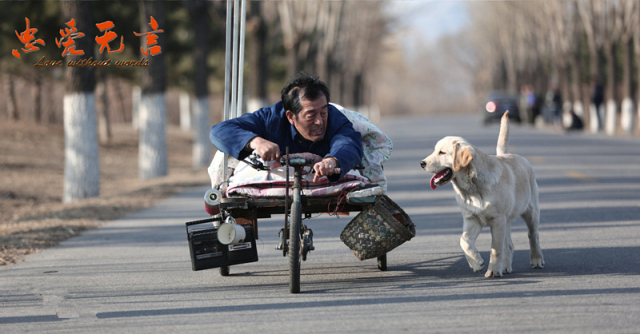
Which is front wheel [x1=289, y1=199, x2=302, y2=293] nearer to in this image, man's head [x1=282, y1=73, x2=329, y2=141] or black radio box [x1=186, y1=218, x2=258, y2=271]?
black radio box [x1=186, y1=218, x2=258, y2=271]

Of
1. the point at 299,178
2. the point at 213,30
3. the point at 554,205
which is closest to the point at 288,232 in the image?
the point at 299,178

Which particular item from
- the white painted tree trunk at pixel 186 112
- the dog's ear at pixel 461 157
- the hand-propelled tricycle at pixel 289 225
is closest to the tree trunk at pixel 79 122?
the hand-propelled tricycle at pixel 289 225

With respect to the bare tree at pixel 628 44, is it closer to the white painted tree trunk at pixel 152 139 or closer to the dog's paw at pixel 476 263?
the white painted tree trunk at pixel 152 139

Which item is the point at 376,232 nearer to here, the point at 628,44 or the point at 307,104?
the point at 307,104

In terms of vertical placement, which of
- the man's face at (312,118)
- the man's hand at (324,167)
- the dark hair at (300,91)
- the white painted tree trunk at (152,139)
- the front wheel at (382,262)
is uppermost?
the dark hair at (300,91)

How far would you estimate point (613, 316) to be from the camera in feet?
16.8

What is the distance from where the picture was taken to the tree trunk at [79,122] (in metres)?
14.2

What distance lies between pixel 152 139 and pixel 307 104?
43.1 feet

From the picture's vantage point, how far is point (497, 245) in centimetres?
632

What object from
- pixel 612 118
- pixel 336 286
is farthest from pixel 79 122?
pixel 612 118

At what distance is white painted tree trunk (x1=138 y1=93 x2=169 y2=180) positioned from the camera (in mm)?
18875

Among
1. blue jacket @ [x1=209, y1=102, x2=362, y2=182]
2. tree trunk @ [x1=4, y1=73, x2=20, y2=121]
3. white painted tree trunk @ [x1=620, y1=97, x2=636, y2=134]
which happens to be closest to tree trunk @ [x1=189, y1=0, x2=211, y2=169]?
tree trunk @ [x1=4, y1=73, x2=20, y2=121]

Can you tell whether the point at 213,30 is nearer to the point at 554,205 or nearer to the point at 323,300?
the point at 554,205

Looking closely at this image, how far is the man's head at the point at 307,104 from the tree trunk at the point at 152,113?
12947 mm
